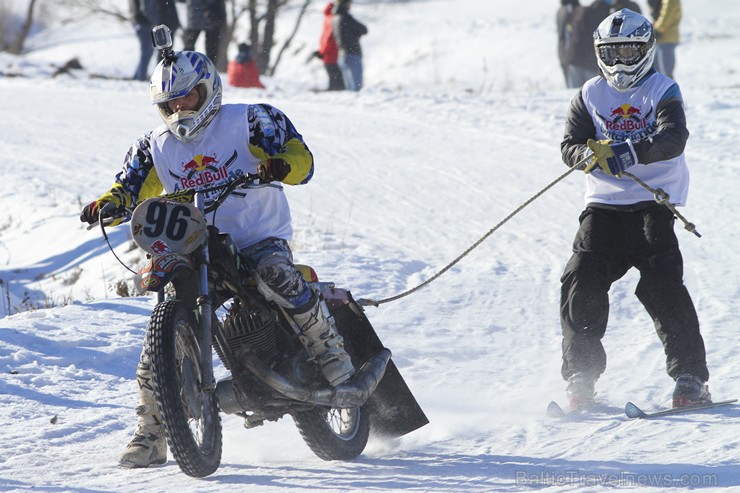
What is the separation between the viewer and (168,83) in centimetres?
511

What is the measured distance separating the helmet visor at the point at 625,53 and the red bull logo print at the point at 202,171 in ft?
7.25

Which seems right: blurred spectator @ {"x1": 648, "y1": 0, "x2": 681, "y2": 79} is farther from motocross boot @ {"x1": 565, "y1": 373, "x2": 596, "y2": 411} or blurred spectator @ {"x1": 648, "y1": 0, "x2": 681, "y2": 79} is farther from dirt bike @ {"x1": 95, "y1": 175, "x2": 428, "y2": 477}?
dirt bike @ {"x1": 95, "y1": 175, "x2": 428, "y2": 477}

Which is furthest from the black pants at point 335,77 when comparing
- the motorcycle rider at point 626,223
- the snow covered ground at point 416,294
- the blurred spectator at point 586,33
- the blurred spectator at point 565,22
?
the motorcycle rider at point 626,223

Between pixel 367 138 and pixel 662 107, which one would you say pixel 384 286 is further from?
pixel 367 138

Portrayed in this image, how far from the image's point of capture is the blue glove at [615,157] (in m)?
5.69

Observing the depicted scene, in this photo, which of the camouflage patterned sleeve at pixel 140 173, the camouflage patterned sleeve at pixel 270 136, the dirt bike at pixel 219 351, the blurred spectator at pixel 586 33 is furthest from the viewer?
the blurred spectator at pixel 586 33

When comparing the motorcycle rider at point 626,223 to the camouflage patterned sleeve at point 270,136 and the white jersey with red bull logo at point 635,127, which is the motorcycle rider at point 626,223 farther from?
the camouflage patterned sleeve at point 270,136

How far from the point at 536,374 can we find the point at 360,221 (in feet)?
14.4

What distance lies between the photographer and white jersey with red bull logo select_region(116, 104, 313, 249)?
Result: 17.3 feet

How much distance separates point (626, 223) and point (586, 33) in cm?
1077

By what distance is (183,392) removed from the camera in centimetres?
477

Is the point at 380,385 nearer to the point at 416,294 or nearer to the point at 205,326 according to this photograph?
the point at 205,326

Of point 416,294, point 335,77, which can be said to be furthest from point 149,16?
point 416,294

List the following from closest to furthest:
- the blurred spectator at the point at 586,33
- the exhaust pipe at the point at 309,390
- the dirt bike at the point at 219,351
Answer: the dirt bike at the point at 219,351 < the exhaust pipe at the point at 309,390 < the blurred spectator at the point at 586,33
